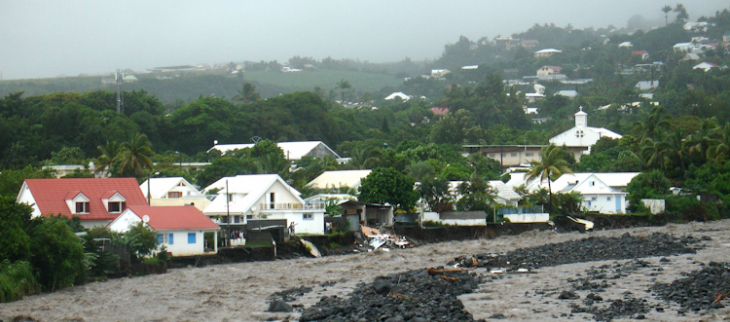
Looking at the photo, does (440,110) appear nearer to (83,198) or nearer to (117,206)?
(117,206)

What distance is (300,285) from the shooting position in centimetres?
3422

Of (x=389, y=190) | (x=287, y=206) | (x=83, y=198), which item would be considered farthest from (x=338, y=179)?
(x=83, y=198)

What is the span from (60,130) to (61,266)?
57.9 m

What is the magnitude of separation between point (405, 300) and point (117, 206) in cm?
2240

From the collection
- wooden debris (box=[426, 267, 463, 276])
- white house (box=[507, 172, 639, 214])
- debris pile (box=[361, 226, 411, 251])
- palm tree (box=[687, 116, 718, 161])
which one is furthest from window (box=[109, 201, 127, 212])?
palm tree (box=[687, 116, 718, 161])

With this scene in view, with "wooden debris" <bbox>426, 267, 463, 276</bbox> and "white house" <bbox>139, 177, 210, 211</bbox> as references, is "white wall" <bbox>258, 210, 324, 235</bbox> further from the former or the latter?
"wooden debris" <bbox>426, 267, 463, 276</bbox>

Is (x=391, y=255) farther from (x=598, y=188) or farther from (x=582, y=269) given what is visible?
(x=598, y=188)

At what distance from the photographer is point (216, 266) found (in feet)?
135

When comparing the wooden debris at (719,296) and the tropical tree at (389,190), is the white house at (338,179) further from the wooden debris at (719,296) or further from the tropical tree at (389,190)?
the wooden debris at (719,296)

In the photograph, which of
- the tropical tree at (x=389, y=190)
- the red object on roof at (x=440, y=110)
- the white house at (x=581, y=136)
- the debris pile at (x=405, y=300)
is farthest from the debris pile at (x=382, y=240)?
the red object on roof at (x=440, y=110)

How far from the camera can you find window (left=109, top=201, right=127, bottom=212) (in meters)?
46.0

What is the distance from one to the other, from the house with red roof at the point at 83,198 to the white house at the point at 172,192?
24.4 feet

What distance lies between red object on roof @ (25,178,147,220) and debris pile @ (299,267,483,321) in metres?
17.1

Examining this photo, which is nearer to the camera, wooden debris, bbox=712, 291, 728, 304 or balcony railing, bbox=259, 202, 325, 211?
wooden debris, bbox=712, 291, 728, 304
